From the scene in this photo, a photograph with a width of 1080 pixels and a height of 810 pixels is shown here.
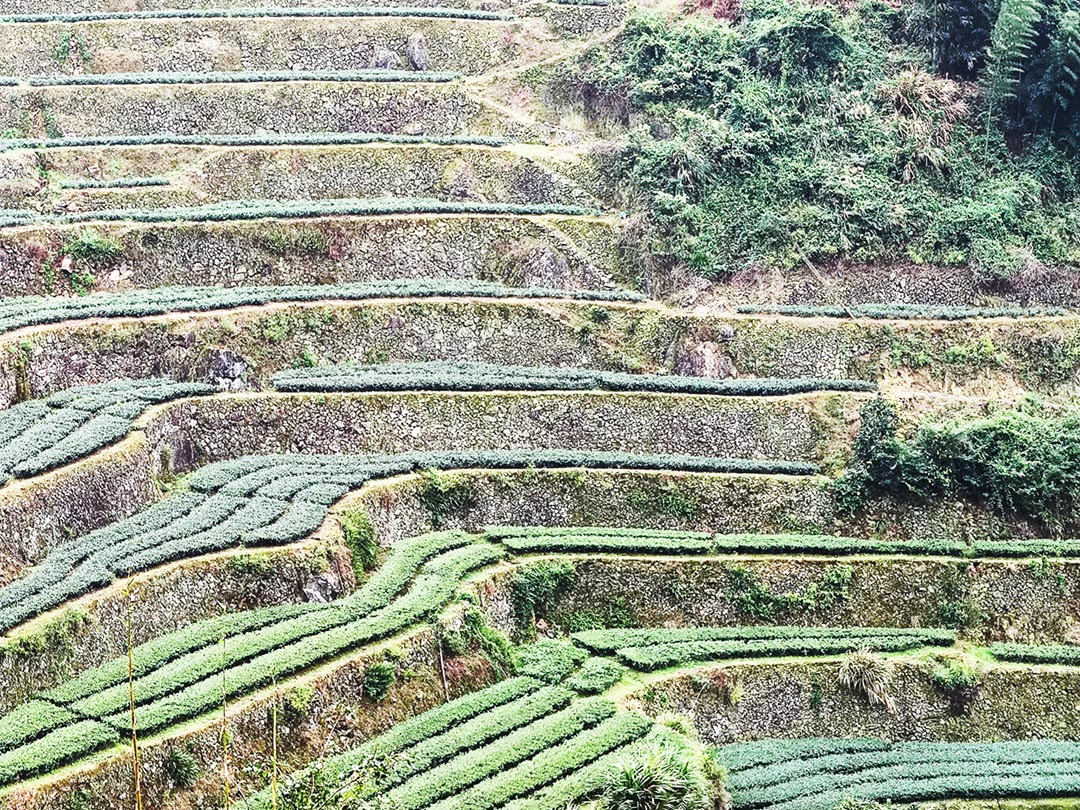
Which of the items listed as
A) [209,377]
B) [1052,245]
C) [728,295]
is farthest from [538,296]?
[1052,245]

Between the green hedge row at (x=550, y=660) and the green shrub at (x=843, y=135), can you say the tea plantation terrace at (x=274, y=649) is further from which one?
the green shrub at (x=843, y=135)

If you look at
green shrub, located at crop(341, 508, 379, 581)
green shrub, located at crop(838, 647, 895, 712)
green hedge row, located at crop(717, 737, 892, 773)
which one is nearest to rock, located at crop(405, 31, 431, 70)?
green shrub, located at crop(341, 508, 379, 581)

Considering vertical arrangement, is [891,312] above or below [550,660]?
above

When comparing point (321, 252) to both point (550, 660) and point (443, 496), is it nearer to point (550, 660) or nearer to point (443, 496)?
point (443, 496)

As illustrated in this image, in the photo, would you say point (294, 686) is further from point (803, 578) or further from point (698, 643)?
point (803, 578)

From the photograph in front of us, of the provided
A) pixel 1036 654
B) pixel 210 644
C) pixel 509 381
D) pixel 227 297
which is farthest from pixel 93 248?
pixel 1036 654

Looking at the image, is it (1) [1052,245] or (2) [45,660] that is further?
(1) [1052,245]
